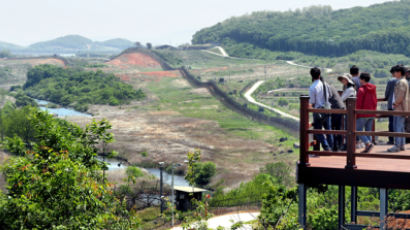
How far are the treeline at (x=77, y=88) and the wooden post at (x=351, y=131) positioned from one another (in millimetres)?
132741

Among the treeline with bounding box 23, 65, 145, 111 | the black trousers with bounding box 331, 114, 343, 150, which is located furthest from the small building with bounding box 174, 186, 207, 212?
the treeline with bounding box 23, 65, 145, 111

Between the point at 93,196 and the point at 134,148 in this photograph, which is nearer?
the point at 93,196

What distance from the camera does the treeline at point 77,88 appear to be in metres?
146

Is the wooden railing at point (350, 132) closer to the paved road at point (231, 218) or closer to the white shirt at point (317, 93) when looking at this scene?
the white shirt at point (317, 93)

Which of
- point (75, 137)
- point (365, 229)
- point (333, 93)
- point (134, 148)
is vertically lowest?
point (134, 148)

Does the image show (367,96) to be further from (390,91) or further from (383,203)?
(383,203)

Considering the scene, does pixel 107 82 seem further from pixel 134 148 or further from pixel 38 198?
pixel 38 198

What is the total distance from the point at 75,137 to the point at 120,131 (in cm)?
8957

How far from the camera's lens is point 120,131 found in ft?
339

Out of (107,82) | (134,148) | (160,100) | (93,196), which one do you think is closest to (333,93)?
(93,196)

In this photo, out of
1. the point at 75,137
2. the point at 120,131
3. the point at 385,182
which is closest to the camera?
the point at 385,182

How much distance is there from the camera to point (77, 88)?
531 ft

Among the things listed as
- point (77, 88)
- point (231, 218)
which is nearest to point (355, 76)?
point (231, 218)

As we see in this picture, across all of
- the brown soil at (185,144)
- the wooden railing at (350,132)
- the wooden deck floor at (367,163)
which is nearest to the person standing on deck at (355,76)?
the wooden deck floor at (367,163)
